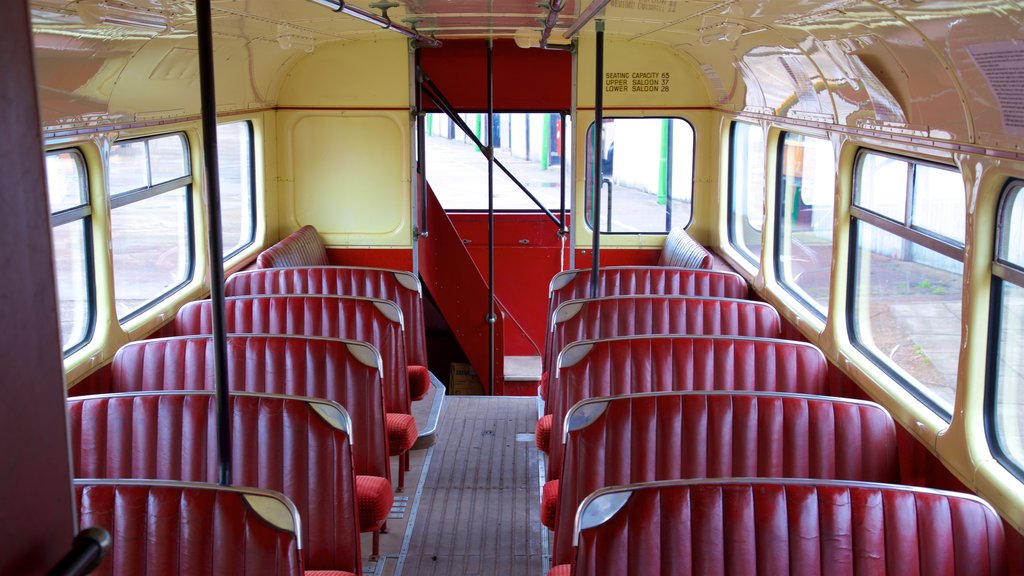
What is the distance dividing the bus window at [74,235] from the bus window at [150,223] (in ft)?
0.80

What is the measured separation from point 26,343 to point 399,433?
3.85 m

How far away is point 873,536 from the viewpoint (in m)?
2.42

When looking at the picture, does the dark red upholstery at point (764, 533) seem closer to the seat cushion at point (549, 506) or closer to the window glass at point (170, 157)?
the seat cushion at point (549, 506)

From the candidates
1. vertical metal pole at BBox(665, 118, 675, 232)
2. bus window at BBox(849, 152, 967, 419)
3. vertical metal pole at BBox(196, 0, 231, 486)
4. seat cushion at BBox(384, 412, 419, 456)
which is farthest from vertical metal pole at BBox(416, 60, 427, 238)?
vertical metal pole at BBox(196, 0, 231, 486)

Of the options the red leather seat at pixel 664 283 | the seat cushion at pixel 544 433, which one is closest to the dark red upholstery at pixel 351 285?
the red leather seat at pixel 664 283

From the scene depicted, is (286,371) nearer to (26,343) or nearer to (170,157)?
(170,157)

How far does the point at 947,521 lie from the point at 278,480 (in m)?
1.95

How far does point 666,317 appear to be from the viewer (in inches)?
197

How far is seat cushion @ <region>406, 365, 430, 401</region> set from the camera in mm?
5402

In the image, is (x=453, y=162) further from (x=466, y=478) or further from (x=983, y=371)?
(x=983, y=371)

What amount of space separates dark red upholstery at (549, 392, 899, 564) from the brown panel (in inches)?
98.1

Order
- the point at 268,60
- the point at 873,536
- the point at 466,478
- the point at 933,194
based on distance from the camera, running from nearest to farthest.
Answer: the point at 873,536
the point at 933,194
the point at 466,478
the point at 268,60

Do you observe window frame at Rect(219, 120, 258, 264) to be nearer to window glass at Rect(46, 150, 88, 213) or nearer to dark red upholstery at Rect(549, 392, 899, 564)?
window glass at Rect(46, 150, 88, 213)

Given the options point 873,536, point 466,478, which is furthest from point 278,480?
point 466,478
